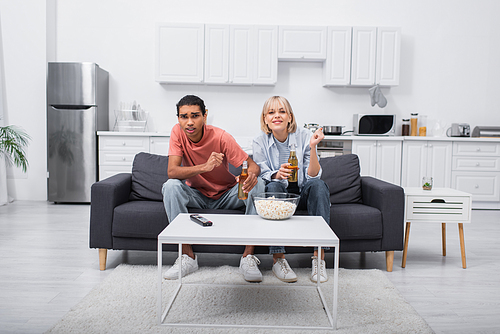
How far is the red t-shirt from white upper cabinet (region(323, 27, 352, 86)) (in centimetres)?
263

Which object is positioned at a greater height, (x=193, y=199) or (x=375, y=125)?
(x=375, y=125)

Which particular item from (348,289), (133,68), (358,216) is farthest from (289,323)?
(133,68)

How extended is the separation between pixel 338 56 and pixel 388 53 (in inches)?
22.1

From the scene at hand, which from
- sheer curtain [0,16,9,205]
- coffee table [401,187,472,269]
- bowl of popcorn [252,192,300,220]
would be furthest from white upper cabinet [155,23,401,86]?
bowl of popcorn [252,192,300,220]

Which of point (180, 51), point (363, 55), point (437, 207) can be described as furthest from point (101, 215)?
point (363, 55)

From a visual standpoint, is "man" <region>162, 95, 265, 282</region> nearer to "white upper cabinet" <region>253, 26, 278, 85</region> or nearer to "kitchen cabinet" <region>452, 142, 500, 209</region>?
"white upper cabinet" <region>253, 26, 278, 85</region>

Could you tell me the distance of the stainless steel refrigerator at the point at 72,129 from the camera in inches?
174

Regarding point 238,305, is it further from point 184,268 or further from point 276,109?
point 276,109

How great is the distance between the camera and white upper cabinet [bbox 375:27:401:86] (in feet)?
15.0

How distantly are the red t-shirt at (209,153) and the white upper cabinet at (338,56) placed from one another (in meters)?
2.63

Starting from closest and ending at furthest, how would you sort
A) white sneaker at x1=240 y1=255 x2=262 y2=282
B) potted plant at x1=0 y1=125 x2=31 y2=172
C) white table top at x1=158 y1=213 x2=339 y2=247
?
1. white table top at x1=158 y1=213 x2=339 y2=247
2. white sneaker at x1=240 y1=255 x2=262 y2=282
3. potted plant at x1=0 y1=125 x2=31 y2=172

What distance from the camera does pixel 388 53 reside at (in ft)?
15.0

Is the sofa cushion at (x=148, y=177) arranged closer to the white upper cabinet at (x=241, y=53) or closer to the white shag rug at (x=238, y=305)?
the white shag rug at (x=238, y=305)

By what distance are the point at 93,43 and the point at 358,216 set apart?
13.1ft
